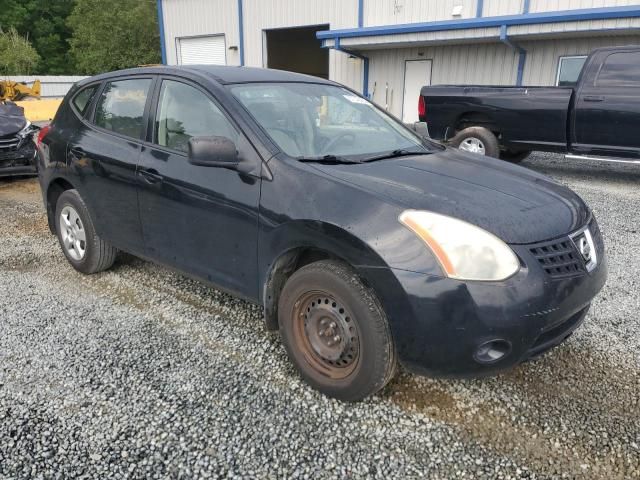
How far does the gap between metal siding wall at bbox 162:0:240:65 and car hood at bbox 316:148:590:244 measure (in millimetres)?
18535

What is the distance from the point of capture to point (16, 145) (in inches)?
314

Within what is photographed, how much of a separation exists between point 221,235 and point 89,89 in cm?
214

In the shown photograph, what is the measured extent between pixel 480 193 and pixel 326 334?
42.1 inches

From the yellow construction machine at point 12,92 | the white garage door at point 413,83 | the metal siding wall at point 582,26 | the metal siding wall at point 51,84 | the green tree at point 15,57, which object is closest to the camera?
the metal siding wall at point 582,26

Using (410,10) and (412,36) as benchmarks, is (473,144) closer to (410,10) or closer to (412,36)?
(412,36)

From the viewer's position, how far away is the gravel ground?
2225 millimetres

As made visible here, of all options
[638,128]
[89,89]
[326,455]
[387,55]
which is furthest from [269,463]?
[387,55]

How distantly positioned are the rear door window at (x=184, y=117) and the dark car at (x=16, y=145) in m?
5.81

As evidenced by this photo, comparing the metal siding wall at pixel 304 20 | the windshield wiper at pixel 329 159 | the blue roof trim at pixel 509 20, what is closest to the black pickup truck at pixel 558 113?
the blue roof trim at pixel 509 20

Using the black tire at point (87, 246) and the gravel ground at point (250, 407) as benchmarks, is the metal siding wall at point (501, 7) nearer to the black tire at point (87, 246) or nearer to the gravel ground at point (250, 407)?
the gravel ground at point (250, 407)

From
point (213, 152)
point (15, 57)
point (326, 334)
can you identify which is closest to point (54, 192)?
point (213, 152)

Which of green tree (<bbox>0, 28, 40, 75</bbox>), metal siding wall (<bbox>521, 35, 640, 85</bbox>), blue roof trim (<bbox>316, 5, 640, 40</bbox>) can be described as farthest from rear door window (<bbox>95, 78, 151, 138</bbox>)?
green tree (<bbox>0, 28, 40, 75</bbox>)

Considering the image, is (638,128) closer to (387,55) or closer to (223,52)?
(387,55)

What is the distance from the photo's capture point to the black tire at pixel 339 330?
237 centimetres
